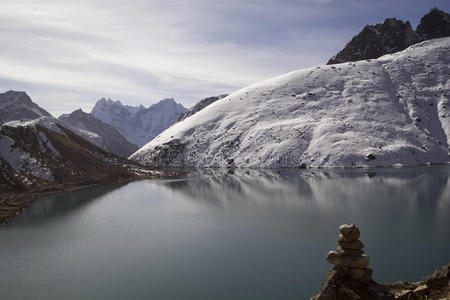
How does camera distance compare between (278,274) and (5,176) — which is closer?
(278,274)

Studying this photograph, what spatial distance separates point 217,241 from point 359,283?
885 inches

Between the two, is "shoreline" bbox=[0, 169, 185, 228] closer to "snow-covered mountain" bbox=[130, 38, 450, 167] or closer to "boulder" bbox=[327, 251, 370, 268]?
"boulder" bbox=[327, 251, 370, 268]

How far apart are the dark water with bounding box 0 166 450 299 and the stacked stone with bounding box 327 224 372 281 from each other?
4.60 m

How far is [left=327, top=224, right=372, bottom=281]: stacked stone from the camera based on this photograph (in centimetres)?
2502

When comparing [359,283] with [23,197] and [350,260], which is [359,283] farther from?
[23,197]

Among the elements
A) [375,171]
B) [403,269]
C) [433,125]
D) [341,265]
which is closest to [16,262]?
[341,265]

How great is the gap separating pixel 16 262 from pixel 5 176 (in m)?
57.7

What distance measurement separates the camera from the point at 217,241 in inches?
1758

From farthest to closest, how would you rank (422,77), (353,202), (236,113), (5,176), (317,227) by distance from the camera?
(236,113), (422,77), (5,176), (353,202), (317,227)

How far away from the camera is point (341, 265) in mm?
25594

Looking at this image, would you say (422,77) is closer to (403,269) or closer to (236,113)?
(236,113)

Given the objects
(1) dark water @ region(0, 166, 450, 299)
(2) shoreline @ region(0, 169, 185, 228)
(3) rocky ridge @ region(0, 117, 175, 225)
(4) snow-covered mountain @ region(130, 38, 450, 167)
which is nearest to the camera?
(1) dark water @ region(0, 166, 450, 299)

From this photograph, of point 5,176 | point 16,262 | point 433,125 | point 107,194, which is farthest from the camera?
point 433,125

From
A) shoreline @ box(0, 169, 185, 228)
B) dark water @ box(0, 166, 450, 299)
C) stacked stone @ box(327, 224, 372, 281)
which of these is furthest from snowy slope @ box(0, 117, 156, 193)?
stacked stone @ box(327, 224, 372, 281)
